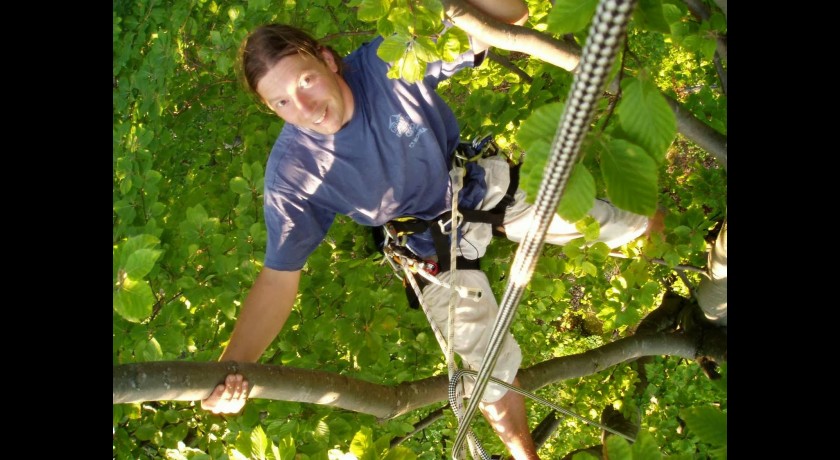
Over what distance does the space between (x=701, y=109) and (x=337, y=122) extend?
232cm

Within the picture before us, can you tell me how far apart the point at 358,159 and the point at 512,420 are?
1413mm

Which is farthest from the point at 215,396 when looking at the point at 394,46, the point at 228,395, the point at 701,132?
the point at 701,132

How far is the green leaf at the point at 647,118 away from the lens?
2.80 feet

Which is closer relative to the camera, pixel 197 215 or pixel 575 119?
Answer: pixel 575 119

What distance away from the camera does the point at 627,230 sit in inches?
99.0

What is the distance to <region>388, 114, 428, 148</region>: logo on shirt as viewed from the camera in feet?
6.99

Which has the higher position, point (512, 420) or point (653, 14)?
point (653, 14)

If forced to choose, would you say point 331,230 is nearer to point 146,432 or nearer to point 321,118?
point 321,118

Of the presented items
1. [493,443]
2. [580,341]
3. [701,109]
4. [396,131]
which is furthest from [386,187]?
[580,341]

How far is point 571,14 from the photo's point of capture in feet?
2.89

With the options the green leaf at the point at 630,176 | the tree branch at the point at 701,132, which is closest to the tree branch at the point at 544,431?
the tree branch at the point at 701,132

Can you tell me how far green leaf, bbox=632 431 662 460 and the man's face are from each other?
56.2 inches

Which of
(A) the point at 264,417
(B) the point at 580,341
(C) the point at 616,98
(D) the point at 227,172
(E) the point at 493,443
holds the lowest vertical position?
(B) the point at 580,341
